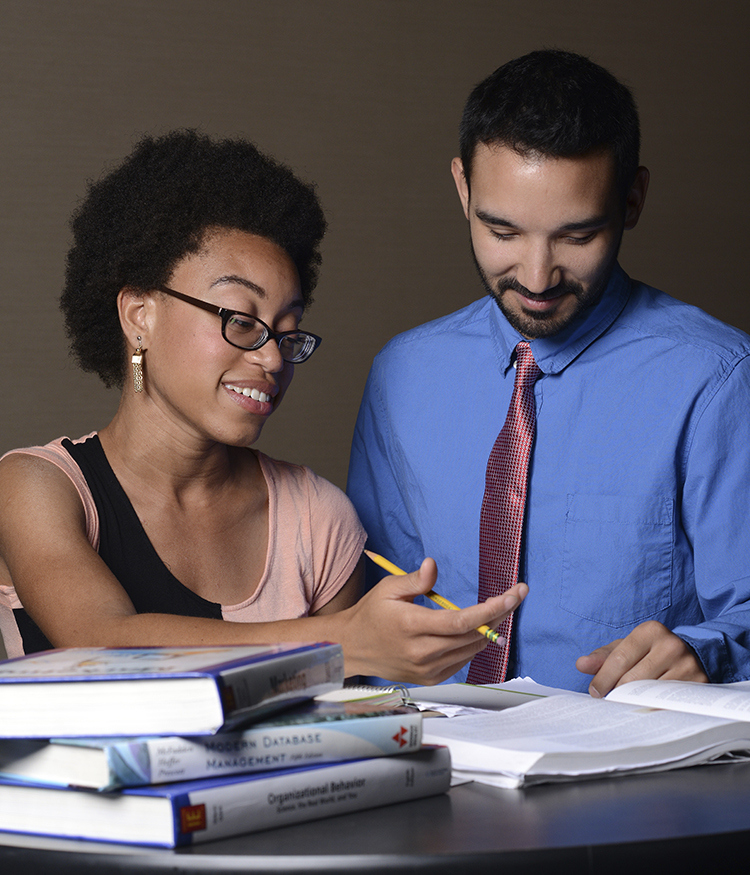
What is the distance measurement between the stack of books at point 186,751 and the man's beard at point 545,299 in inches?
39.3

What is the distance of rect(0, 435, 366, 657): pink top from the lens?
5.36 ft

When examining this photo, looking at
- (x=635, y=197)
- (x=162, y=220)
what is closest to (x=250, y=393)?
(x=162, y=220)

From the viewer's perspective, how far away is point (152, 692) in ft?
2.37

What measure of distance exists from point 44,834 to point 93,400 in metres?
2.62

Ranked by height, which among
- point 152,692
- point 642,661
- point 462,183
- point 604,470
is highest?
point 462,183

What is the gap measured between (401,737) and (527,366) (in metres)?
1.13

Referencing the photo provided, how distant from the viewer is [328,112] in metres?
3.49

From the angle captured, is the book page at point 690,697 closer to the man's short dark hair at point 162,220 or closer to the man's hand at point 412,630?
the man's hand at point 412,630

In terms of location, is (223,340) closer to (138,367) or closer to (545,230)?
(138,367)

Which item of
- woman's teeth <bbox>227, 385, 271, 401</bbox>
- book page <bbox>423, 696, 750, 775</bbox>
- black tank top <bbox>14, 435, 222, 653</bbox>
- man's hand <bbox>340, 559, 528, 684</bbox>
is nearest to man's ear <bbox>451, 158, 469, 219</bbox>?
woman's teeth <bbox>227, 385, 271, 401</bbox>

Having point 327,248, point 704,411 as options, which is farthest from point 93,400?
point 704,411

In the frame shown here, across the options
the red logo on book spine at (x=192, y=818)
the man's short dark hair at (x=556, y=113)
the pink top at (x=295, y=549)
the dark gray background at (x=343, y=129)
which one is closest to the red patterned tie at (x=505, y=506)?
the pink top at (x=295, y=549)

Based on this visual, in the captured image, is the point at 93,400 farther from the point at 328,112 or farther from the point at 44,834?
the point at 44,834

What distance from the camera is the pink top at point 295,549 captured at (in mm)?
1633
